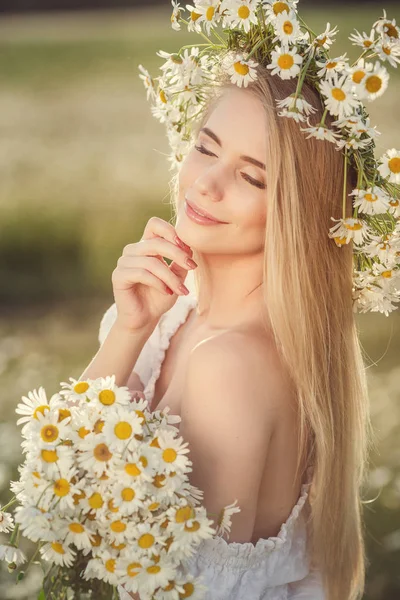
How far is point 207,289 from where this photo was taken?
9.42 ft

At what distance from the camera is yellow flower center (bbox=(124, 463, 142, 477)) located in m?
2.10

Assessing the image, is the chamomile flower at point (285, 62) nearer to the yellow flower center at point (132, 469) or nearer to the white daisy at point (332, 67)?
the white daisy at point (332, 67)

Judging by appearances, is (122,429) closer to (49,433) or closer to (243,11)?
(49,433)

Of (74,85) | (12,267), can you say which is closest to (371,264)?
(12,267)

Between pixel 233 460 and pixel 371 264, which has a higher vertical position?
pixel 371 264

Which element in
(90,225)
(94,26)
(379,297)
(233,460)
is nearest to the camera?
(233,460)

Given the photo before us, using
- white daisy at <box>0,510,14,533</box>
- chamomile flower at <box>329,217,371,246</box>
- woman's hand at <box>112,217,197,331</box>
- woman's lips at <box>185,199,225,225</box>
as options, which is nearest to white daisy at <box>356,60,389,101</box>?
chamomile flower at <box>329,217,371,246</box>

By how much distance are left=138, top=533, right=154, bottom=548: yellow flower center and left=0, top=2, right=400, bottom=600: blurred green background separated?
4.06ft

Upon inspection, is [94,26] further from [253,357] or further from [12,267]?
[253,357]

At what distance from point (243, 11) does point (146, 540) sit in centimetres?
141

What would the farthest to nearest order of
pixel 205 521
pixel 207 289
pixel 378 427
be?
pixel 378 427 < pixel 207 289 < pixel 205 521

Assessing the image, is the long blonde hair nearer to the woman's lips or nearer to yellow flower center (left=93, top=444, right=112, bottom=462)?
the woman's lips

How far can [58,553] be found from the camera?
2137 millimetres

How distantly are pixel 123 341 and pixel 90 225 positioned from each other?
6553 millimetres
